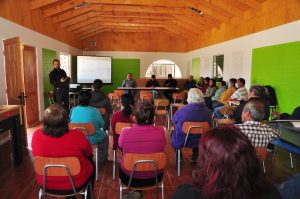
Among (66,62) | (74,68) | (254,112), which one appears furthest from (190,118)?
(74,68)

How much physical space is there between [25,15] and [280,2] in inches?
219

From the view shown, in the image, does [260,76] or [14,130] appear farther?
[260,76]

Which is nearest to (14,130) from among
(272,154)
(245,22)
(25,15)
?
(25,15)

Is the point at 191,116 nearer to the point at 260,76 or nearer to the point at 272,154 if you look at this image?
the point at 272,154

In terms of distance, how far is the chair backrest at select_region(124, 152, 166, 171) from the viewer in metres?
2.13

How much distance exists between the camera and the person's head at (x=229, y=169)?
919mm

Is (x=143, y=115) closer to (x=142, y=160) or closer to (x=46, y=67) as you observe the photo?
(x=142, y=160)

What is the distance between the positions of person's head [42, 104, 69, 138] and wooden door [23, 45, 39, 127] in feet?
14.1

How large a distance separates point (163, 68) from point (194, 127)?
421 inches

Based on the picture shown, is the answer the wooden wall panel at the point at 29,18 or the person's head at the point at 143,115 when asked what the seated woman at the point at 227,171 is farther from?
the wooden wall panel at the point at 29,18

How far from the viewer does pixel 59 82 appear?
643 centimetres

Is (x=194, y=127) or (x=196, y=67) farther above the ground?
(x=196, y=67)

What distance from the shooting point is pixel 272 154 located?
14.2 feet

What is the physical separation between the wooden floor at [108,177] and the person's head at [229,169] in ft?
6.90
